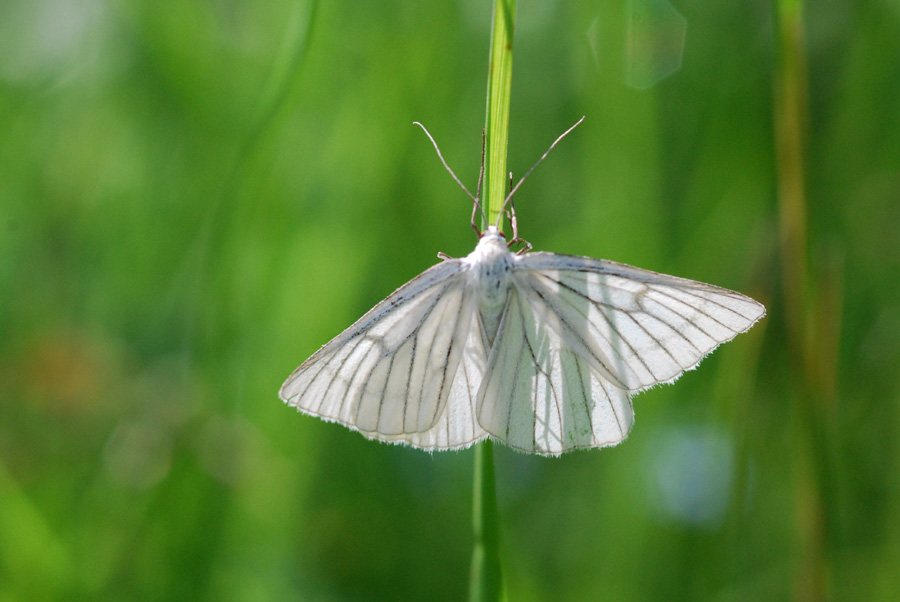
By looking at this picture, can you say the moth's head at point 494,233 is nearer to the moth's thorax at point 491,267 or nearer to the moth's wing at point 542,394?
the moth's thorax at point 491,267

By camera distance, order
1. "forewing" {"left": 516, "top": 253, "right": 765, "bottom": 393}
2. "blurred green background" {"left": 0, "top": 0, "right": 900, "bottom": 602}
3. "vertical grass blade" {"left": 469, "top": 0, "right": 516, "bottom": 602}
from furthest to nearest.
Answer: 1. "blurred green background" {"left": 0, "top": 0, "right": 900, "bottom": 602}
2. "forewing" {"left": 516, "top": 253, "right": 765, "bottom": 393}
3. "vertical grass blade" {"left": 469, "top": 0, "right": 516, "bottom": 602}

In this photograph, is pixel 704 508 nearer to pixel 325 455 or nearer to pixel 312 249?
pixel 325 455

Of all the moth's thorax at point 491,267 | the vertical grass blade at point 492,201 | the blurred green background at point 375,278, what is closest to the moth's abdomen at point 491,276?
the moth's thorax at point 491,267

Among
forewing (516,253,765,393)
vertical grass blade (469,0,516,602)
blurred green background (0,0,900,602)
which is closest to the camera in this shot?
vertical grass blade (469,0,516,602)

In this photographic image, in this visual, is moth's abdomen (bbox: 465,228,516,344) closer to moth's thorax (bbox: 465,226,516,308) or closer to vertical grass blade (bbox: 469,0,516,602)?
moth's thorax (bbox: 465,226,516,308)

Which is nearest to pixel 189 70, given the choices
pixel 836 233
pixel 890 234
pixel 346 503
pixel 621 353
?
pixel 346 503

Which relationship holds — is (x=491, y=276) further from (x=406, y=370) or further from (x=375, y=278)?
(x=375, y=278)

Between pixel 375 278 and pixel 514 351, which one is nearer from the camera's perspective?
pixel 514 351

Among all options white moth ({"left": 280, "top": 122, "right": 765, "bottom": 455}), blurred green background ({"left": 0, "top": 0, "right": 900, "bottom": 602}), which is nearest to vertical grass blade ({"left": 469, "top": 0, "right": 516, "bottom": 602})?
white moth ({"left": 280, "top": 122, "right": 765, "bottom": 455})

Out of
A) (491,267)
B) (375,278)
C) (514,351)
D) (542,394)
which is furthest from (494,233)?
(375,278)
